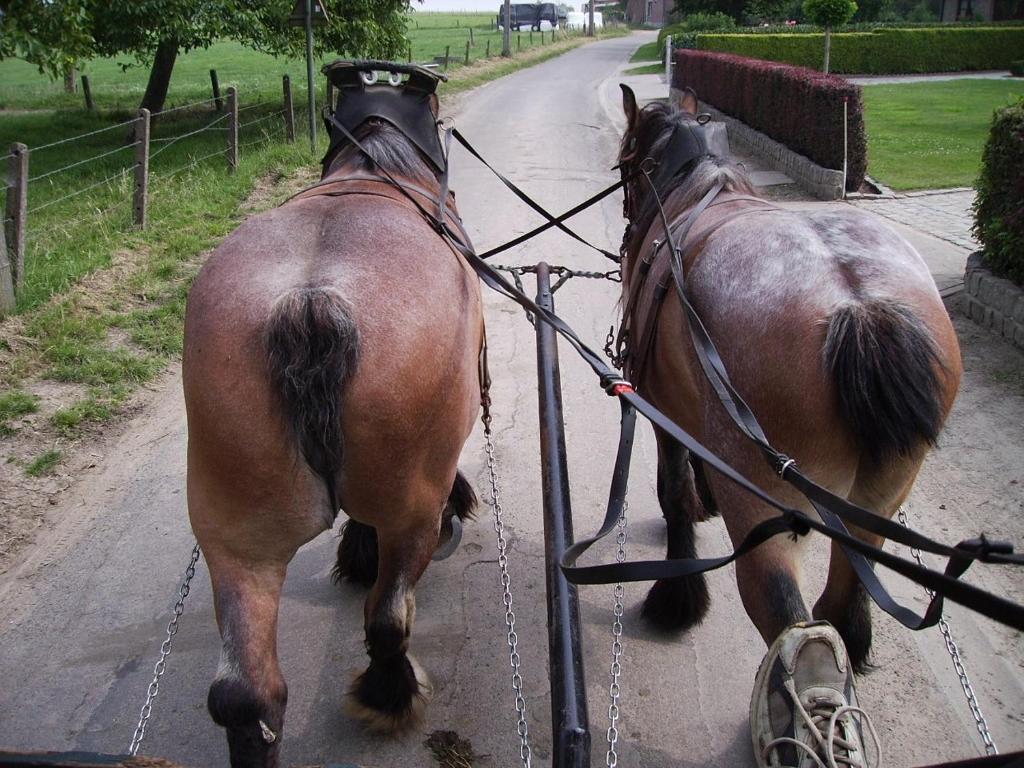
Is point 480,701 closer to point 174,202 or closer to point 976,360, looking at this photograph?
point 976,360

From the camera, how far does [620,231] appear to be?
1007 centimetres

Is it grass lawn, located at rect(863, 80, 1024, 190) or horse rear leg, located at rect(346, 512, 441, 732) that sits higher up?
grass lawn, located at rect(863, 80, 1024, 190)

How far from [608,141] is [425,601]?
46.6 feet

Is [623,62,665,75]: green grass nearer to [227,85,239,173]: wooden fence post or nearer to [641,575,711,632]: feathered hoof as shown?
[227,85,239,173]: wooden fence post

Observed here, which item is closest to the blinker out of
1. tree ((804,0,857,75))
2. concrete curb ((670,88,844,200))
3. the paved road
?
the paved road

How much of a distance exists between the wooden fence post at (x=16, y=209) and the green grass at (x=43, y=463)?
8.45ft

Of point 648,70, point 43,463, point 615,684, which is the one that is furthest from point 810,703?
point 648,70

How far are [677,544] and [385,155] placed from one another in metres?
2.11

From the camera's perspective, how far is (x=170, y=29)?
12469 millimetres

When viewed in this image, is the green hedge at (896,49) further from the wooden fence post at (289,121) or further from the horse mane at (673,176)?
the horse mane at (673,176)

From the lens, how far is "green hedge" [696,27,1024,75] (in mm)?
26797

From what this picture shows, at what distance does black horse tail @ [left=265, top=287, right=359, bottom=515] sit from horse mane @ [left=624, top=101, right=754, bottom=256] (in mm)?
1793

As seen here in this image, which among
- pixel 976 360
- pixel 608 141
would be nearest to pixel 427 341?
pixel 976 360

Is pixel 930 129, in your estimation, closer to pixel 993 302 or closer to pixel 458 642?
pixel 993 302
